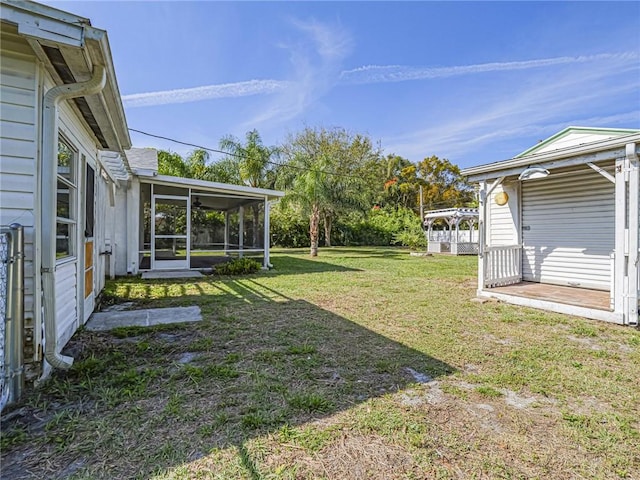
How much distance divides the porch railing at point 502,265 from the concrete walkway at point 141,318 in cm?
565

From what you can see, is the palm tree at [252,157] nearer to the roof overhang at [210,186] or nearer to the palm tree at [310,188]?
the palm tree at [310,188]

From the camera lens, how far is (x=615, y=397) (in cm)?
264

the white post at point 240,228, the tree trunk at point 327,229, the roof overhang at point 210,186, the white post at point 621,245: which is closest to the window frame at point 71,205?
the roof overhang at point 210,186

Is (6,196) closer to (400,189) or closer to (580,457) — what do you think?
(580,457)

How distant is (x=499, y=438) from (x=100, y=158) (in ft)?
22.1

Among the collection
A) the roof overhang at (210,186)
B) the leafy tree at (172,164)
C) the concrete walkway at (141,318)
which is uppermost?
the leafy tree at (172,164)

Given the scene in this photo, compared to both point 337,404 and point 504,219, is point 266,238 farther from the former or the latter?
point 337,404

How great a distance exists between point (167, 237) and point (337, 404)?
9049 millimetres

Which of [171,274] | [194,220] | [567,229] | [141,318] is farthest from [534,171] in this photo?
[194,220]

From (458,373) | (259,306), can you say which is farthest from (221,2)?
(458,373)

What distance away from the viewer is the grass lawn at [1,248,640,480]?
72.4 inches

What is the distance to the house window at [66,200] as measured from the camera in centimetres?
330

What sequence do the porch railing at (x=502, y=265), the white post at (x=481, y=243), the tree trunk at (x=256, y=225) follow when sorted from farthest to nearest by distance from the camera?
the tree trunk at (x=256, y=225)
the porch railing at (x=502, y=265)
the white post at (x=481, y=243)

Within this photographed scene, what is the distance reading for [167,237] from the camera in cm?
1007
